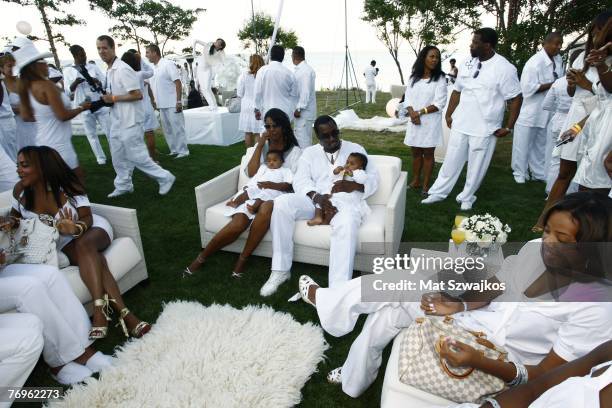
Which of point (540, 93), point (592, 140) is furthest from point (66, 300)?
point (540, 93)

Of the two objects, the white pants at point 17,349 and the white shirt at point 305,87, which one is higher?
the white shirt at point 305,87

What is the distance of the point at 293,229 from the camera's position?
316cm

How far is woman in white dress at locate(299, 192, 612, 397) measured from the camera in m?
1.42

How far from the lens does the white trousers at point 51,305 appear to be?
2223 millimetres

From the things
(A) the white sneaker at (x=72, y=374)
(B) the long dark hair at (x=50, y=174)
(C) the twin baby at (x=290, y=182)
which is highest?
(B) the long dark hair at (x=50, y=174)

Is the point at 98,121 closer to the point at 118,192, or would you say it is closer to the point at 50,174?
the point at 118,192

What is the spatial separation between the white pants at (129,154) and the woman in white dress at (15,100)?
36.4 inches

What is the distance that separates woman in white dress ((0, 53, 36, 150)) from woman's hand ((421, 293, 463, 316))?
4.05 meters

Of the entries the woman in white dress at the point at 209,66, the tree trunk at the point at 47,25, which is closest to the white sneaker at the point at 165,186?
the woman in white dress at the point at 209,66

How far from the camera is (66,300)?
2.36 metres

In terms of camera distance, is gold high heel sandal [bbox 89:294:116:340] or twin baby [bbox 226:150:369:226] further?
twin baby [bbox 226:150:369:226]

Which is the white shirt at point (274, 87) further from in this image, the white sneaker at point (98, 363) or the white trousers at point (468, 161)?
the white sneaker at point (98, 363)

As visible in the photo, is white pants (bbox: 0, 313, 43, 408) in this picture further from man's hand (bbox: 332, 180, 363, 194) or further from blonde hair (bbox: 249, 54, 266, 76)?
blonde hair (bbox: 249, 54, 266, 76)

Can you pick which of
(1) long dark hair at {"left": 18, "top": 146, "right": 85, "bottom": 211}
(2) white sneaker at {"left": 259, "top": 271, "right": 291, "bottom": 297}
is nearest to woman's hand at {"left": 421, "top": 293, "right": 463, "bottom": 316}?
(2) white sneaker at {"left": 259, "top": 271, "right": 291, "bottom": 297}
